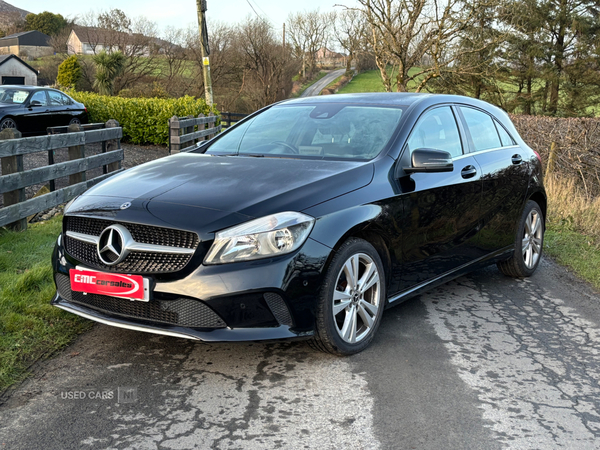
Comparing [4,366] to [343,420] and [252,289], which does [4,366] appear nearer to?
[252,289]

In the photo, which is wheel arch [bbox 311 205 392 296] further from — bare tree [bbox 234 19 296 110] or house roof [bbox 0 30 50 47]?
house roof [bbox 0 30 50 47]

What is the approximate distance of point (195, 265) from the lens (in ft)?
10.9

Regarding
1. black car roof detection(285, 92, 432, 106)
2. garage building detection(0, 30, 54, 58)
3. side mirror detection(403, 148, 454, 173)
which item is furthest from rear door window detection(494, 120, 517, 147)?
garage building detection(0, 30, 54, 58)

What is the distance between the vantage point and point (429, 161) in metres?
4.17

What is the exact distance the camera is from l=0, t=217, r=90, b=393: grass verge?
12.0ft

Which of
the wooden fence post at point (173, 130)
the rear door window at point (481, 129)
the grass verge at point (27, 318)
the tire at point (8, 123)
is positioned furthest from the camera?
the tire at point (8, 123)

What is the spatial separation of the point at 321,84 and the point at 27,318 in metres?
70.6

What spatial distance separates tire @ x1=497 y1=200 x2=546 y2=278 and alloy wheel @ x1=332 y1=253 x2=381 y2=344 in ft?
7.46

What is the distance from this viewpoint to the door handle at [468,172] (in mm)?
4830

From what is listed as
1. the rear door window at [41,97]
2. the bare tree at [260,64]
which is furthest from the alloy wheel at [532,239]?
the bare tree at [260,64]

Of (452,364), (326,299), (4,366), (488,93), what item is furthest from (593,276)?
(488,93)

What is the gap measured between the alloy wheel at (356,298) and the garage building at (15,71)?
201 ft

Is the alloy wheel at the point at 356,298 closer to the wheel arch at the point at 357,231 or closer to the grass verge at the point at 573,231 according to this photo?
the wheel arch at the point at 357,231

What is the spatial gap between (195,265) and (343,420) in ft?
3.58
